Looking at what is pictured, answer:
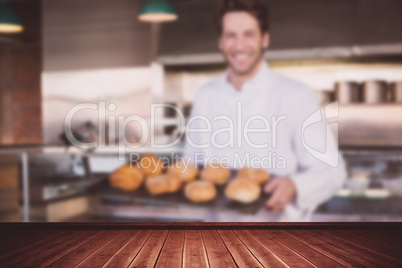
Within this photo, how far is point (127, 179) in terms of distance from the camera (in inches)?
149

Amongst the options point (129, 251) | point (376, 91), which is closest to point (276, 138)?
point (376, 91)

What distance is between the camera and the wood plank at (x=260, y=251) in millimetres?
2762

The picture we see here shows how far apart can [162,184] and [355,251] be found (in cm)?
148

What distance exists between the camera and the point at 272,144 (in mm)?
4074

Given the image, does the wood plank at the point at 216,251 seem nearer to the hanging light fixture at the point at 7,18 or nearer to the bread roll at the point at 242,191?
the bread roll at the point at 242,191

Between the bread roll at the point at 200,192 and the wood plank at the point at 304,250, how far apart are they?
0.56m

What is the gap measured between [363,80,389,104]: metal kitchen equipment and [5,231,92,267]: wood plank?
279cm

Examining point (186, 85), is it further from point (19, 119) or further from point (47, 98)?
point (19, 119)

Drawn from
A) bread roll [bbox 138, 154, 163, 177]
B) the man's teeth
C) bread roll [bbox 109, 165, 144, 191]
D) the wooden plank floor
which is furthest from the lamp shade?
the wooden plank floor

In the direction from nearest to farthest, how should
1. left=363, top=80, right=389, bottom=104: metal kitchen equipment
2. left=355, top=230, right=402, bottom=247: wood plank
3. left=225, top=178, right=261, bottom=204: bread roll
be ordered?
left=355, top=230, right=402, bottom=247: wood plank → left=225, top=178, right=261, bottom=204: bread roll → left=363, top=80, right=389, bottom=104: metal kitchen equipment

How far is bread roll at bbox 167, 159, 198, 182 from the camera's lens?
12.7 ft

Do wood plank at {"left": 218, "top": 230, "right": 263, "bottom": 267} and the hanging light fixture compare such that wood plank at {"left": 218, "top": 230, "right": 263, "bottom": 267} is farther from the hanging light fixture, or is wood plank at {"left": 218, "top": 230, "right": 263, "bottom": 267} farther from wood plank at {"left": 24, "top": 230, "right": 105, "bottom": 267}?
the hanging light fixture

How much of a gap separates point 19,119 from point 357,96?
19.4ft

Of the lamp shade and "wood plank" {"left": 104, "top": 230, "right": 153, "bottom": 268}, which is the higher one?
the lamp shade
